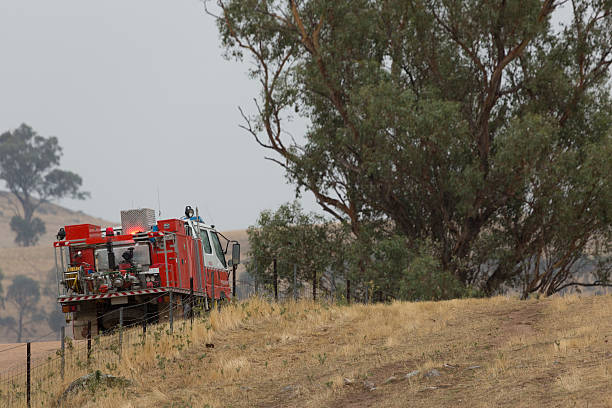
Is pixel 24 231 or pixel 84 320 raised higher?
pixel 24 231

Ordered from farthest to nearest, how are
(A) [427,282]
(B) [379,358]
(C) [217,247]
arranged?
(A) [427,282], (C) [217,247], (B) [379,358]

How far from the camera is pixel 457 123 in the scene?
2933 centimetres

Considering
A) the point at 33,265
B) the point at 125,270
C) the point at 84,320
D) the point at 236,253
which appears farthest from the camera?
the point at 33,265

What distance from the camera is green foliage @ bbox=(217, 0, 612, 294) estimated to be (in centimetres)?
2941

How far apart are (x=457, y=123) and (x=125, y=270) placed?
1441 centimetres

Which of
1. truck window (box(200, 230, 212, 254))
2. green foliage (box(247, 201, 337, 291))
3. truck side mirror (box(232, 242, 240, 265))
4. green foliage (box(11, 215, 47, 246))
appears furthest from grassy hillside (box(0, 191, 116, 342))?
truck side mirror (box(232, 242, 240, 265))

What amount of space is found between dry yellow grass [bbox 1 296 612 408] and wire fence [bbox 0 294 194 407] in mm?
181

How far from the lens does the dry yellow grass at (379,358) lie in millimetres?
11438

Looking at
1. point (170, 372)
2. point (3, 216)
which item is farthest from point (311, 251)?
point (3, 216)

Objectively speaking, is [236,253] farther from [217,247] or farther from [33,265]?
[33,265]

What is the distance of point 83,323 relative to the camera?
20.6m

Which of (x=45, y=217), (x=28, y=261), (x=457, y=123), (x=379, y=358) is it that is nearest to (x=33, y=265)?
(x=28, y=261)

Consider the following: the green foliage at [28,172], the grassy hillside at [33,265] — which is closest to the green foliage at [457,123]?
the grassy hillside at [33,265]

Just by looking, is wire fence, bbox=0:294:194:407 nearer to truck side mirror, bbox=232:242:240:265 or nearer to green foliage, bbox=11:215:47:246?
truck side mirror, bbox=232:242:240:265
